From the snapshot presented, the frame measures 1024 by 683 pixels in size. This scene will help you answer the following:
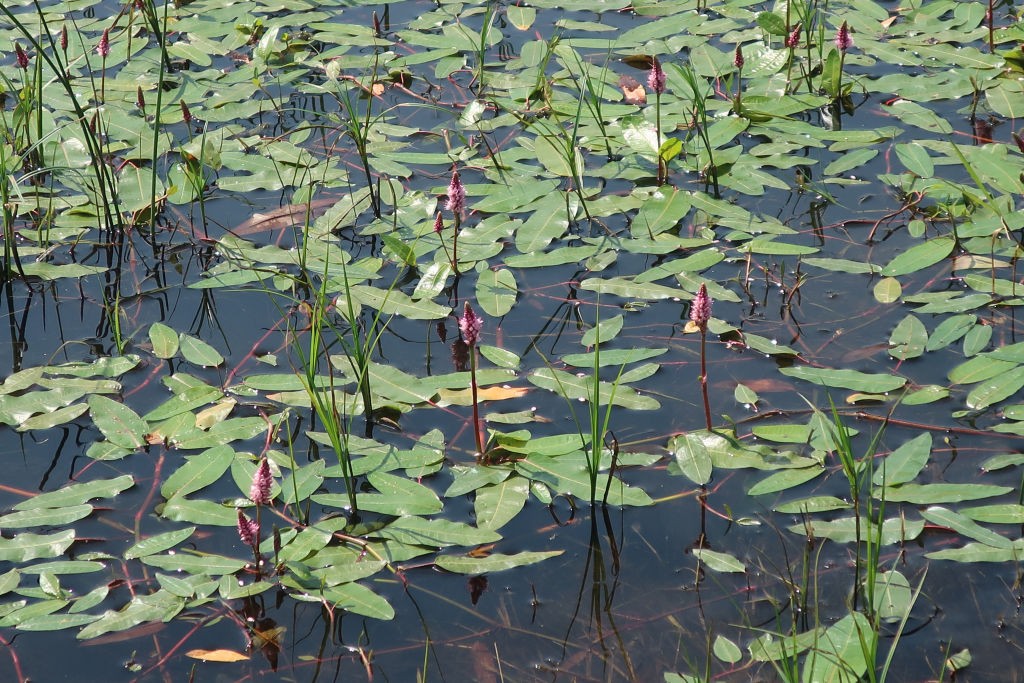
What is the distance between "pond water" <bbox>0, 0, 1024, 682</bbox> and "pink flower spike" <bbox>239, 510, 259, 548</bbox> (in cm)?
5

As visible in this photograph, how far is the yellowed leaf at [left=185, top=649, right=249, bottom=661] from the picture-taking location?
2.15 metres

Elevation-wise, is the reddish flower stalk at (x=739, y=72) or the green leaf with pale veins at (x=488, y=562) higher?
the reddish flower stalk at (x=739, y=72)

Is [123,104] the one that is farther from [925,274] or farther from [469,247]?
[925,274]

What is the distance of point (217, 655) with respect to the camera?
215 centimetres

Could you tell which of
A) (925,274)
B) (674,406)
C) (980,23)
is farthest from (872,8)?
(674,406)

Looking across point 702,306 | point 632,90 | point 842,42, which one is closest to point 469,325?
point 702,306

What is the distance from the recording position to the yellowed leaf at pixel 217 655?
2.15m

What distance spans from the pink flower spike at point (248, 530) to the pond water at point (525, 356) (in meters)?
0.05

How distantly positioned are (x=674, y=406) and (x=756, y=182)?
3.77 ft

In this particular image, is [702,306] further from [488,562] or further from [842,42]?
[842,42]

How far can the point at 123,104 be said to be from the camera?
4.30 m

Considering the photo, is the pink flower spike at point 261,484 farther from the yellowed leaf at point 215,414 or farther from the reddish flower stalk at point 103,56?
the reddish flower stalk at point 103,56

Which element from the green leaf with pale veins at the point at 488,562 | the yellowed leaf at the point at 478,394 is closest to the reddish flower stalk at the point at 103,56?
the yellowed leaf at the point at 478,394

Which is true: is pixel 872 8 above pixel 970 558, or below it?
above
